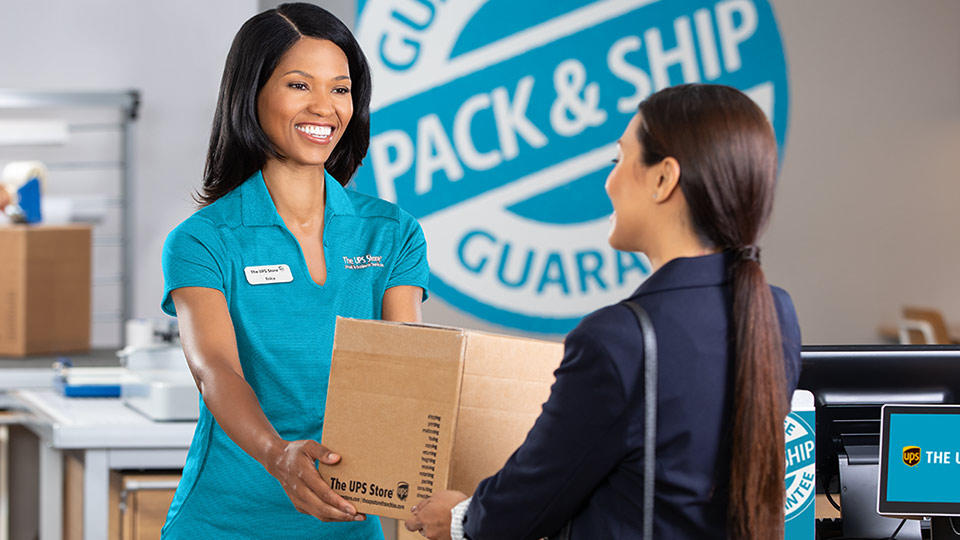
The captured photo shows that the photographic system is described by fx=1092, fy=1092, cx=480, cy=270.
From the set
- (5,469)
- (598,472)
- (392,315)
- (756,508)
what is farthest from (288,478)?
(5,469)

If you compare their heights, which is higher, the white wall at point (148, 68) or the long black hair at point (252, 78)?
the white wall at point (148, 68)

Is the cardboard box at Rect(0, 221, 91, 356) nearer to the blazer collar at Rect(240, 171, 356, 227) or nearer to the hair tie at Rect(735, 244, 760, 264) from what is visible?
the blazer collar at Rect(240, 171, 356, 227)

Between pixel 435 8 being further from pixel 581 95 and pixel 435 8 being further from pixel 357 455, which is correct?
pixel 357 455

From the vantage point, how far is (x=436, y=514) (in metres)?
1.21

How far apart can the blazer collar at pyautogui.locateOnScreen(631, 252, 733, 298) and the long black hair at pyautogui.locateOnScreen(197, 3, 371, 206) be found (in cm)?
61

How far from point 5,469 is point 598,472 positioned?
294 centimetres

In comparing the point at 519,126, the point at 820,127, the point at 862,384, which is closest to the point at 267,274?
the point at 862,384

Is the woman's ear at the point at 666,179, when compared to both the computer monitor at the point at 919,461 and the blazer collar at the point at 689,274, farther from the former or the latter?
the computer monitor at the point at 919,461

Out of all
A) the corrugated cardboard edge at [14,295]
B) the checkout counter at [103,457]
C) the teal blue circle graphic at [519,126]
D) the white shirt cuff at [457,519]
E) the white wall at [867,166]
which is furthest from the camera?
the white wall at [867,166]

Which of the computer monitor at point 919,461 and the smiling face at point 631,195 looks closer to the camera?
the smiling face at point 631,195

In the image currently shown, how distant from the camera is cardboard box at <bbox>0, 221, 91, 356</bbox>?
11.8 ft

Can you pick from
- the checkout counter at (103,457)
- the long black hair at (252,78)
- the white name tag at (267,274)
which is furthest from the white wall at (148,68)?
the white name tag at (267,274)

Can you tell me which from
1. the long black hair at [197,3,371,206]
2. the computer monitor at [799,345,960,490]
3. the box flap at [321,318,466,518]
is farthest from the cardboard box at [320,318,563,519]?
the computer monitor at [799,345,960,490]

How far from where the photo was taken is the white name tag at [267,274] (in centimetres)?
141
